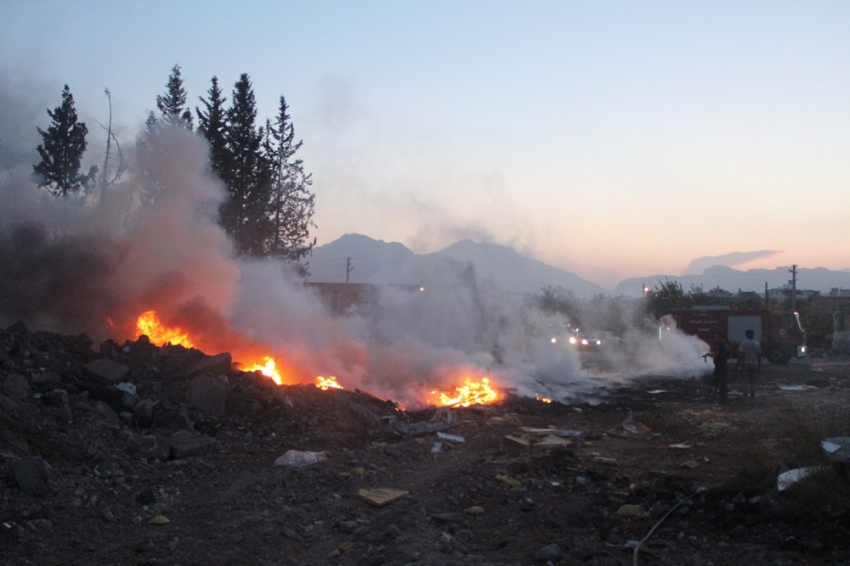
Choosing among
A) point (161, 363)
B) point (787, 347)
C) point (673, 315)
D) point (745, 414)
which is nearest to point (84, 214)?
point (161, 363)

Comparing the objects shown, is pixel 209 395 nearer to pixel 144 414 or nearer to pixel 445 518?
pixel 144 414

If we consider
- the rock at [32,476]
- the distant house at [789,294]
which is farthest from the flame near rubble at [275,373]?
the distant house at [789,294]

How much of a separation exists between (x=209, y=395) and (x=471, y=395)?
274 inches

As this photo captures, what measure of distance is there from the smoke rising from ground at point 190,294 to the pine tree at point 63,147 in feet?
37.5

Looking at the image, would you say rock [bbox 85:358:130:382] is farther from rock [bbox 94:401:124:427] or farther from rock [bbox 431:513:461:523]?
rock [bbox 431:513:461:523]

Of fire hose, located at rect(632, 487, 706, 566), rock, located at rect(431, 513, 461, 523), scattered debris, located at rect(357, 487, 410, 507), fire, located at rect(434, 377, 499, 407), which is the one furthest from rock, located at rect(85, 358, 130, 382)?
fire hose, located at rect(632, 487, 706, 566)

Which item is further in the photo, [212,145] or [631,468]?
[212,145]

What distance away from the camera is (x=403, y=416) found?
493 inches

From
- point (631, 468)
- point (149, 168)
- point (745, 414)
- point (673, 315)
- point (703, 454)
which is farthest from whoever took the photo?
point (673, 315)

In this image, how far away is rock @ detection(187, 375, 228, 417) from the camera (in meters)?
11.0

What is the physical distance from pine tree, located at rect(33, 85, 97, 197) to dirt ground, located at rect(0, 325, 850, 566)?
1814 cm

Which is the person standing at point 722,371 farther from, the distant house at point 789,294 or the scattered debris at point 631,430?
the distant house at point 789,294

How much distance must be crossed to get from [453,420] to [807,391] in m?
11.4

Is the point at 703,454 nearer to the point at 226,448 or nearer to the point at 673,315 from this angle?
the point at 226,448
